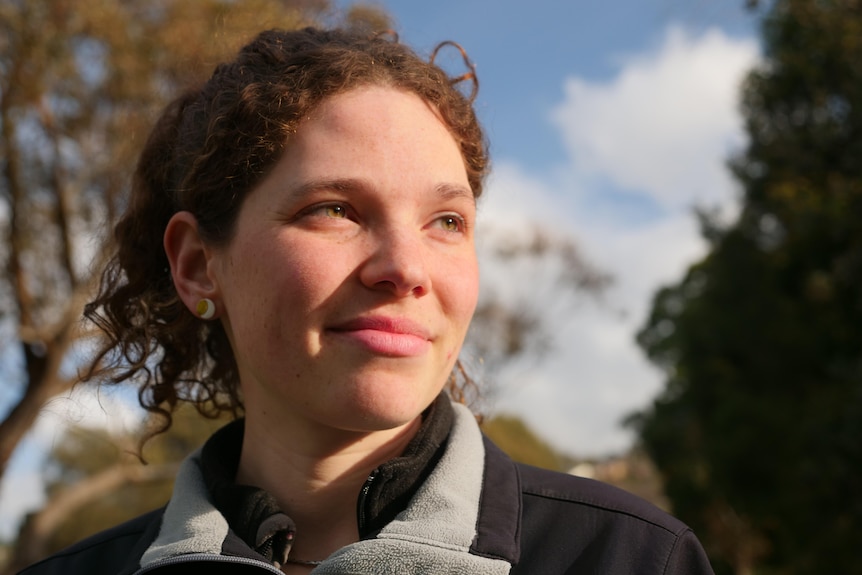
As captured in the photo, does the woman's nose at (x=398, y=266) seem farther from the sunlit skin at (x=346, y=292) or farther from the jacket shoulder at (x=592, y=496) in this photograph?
the jacket shoulder at (x=592, y=496)

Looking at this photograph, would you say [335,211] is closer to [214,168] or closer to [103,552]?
[214,168]

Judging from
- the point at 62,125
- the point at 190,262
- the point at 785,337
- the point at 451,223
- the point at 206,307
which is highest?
the point at 785,337

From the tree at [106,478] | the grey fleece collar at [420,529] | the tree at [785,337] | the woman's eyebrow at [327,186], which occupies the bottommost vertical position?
the grey fleece collar at [420,529]

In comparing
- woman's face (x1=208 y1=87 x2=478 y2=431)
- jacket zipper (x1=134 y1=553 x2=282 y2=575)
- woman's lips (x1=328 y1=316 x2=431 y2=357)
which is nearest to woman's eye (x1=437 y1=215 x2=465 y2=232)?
woman's face (x1=208 y1=87 x2=478 y2=431)

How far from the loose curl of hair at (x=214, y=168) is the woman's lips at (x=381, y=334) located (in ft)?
1.43

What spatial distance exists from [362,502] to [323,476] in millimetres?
189

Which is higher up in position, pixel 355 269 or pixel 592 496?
pixel 355 269

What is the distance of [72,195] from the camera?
1154cm

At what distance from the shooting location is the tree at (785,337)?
51.2ft

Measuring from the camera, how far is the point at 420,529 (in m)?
1.81

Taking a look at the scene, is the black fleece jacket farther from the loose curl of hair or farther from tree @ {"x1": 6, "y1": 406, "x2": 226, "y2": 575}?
tree @ {"x1": 6, "y1": 406, "x2": 226, "y2": 575}

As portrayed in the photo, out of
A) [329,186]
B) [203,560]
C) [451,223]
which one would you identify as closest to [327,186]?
[329,186]

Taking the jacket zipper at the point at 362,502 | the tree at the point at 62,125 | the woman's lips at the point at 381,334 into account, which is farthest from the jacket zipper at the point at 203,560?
the tree at the point at 62,125

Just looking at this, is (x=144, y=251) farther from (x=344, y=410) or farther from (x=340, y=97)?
(x=344, y=410)
